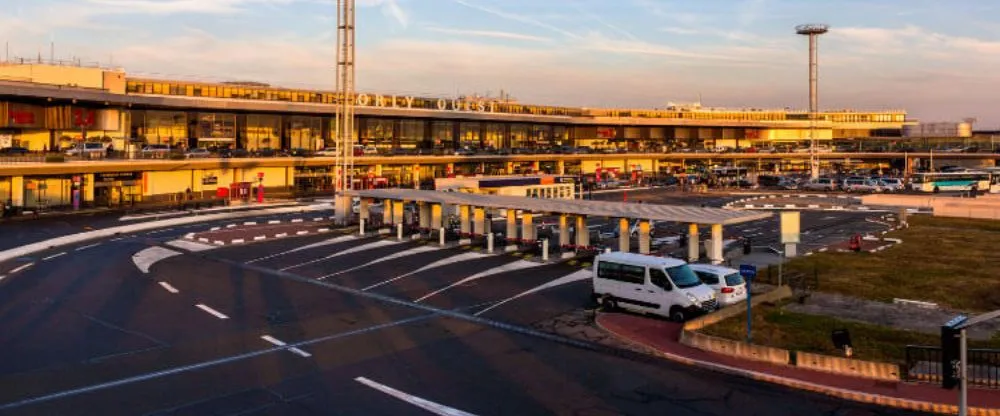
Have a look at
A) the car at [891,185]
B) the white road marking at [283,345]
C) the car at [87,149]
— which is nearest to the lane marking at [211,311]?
the white road marking at [283,345]

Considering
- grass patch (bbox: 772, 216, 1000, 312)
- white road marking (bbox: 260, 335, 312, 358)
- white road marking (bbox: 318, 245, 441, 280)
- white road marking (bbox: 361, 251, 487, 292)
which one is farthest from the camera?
white road marking (bbox: 318, 245, 441, 280)

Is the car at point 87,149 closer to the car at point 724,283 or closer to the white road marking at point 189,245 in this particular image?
the white road marking at point 189,245

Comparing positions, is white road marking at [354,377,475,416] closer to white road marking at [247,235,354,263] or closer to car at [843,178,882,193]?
white road marking at [247,235,354,263]

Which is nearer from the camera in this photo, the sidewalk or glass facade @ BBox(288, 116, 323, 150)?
the sidewalk

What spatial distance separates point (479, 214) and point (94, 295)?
19905 millimetres

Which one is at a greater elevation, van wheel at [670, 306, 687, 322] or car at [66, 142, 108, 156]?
car at [66, 142, 108, 156]

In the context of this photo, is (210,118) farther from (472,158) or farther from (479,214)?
(479,214)

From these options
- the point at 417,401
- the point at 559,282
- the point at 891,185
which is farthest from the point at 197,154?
the point at 891,185

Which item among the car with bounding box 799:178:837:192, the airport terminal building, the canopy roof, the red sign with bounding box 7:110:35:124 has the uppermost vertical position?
the airport terminal building

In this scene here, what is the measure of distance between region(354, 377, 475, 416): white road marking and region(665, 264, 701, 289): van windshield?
10.2 meters

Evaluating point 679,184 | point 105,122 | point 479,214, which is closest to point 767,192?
point 679,184

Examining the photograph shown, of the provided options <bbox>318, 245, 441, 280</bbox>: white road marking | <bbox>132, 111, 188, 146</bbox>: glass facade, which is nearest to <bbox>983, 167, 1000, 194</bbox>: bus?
<bbox>318, 245, 441, 280</bbox>: white road marking

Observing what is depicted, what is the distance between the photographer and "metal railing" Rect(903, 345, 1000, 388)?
15984 millimetres

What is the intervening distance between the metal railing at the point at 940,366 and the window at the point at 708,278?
7654 mm
